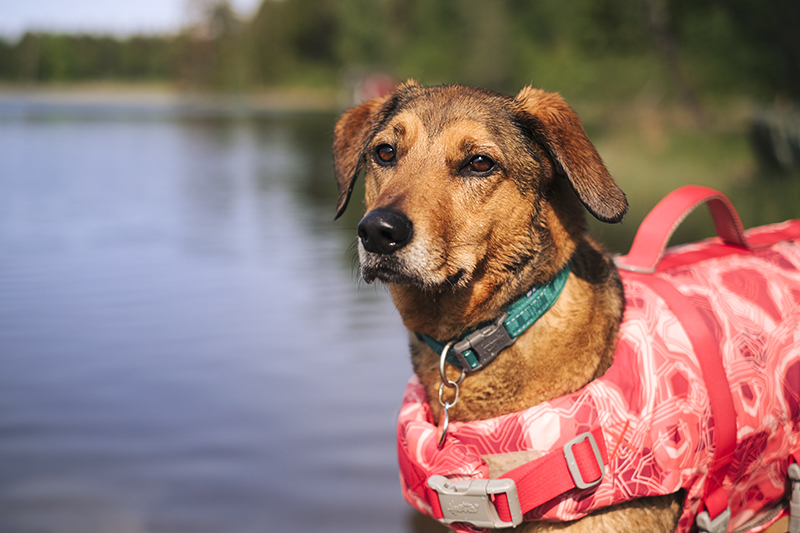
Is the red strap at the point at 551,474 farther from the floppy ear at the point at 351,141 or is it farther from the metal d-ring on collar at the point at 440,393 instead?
the floppy ear at the point at 351,141

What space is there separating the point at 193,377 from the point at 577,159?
3785 millimetres

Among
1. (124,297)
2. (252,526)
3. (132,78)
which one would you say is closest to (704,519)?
(252,526)

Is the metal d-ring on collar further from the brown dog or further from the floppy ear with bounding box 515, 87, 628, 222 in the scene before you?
the floppy ear with bounding box 515, 87, 628, 222

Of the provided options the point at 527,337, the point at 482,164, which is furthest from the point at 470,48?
the point at 527,337

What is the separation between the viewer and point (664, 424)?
2.57 meters

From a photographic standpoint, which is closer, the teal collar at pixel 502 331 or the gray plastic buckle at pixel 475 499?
the gray plastic buckle at pixel 475 499

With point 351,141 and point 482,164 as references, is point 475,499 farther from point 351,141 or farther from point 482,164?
point 351,141

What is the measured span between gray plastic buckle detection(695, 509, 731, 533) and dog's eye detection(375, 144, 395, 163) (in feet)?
5.95

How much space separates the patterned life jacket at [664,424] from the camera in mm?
2512

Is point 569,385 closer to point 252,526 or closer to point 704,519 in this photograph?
point 704,519

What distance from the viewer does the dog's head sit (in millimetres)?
2689

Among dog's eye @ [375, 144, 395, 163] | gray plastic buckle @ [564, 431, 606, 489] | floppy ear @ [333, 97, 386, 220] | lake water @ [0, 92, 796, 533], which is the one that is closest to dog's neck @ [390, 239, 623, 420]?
gray plastic buckle @ [564, 431, 606, 489]

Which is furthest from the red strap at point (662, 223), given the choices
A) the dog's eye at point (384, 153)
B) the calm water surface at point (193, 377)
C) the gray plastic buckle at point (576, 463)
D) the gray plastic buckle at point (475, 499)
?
the calm water surface at point (193, 377)

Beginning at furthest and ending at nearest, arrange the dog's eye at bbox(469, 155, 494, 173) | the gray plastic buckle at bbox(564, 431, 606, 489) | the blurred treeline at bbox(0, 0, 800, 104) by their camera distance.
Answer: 1. the blurred treeline at bbox(0, 0, 800, 104)
2. the dog's eye at bbox(469, 155, 494, 173)
3. the gray plastic buckle at bbox(564, 431, 606, 489)
